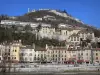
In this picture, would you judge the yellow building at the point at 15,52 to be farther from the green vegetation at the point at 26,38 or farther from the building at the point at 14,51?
the green vegetation at the point at 26,38

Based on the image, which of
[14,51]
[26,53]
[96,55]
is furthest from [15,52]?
[96,55]

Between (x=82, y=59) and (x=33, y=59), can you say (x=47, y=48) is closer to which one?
(x=33, y=59)

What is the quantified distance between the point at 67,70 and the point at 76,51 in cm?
1770

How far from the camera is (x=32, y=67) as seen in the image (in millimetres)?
53719

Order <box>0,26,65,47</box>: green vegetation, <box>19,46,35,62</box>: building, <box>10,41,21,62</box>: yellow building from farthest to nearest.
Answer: <box>0,26,65,47</box>: green vegetation
<box>19,46,35,62</box>: building
<box>10,41,21,62</box>: yellow building

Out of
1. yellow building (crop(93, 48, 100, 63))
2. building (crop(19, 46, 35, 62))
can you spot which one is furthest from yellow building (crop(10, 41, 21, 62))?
yellow building (crop(93, 48, 100, 63))

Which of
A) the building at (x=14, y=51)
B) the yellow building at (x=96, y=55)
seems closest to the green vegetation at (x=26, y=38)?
the building at (x=14, y=51)

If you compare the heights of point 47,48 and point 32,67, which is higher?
point 47,48

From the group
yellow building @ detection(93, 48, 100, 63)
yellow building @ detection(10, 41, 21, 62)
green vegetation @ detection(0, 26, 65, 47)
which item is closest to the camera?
yellow building @ detection(10, 41, 21, 62)

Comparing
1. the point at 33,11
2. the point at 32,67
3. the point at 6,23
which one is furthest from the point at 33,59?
the point at 33,11

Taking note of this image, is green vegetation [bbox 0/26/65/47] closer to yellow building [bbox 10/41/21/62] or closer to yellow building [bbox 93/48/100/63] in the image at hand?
yellow building [bbox 10/41/21/62]

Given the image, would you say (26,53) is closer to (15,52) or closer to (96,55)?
(15,52)

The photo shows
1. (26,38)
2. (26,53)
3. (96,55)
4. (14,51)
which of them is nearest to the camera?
(14,51)

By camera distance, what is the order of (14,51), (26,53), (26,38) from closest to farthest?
(14,51)
(26,53)
(26,38)
